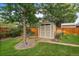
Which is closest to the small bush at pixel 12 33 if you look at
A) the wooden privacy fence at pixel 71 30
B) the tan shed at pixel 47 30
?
the tan shed at pixel 47 30

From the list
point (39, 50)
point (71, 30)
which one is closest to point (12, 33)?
point (39, 50)

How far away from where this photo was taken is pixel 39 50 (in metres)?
3.68

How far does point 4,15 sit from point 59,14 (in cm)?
59

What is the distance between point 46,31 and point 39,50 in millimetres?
219

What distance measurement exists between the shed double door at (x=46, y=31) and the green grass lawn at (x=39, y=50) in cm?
9

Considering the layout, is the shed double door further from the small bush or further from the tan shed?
the small bush

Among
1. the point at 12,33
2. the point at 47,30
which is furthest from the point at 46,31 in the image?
the point at 12,33

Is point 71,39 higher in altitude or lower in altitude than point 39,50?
higher

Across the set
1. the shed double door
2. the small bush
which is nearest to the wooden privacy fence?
the shed double door

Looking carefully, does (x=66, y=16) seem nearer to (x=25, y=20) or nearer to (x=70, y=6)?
(x=70, y=6)

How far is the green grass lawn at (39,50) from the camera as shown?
12.0 feet

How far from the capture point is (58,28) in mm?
3678

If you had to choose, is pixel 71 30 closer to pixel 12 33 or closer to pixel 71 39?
pixel 71 39

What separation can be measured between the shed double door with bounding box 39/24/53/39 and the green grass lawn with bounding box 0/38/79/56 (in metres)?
0.09
